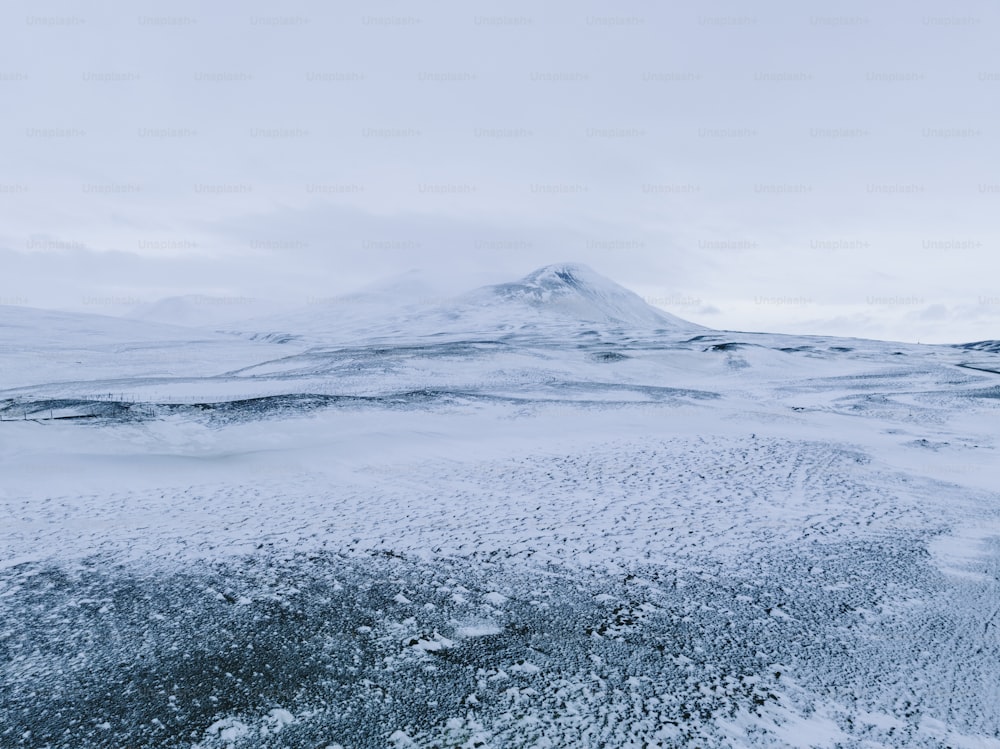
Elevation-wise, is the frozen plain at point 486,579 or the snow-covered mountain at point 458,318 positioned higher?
the snow-covered mountain at point 458,318

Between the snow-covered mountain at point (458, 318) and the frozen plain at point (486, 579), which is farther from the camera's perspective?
the snow-covered mountain at point (458, 318)

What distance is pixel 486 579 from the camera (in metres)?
11.5

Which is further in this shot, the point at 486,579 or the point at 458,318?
the point at 458,318

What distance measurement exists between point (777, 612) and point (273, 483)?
13.9 metres

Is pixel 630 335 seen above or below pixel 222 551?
above

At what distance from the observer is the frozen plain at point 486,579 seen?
7.55 m

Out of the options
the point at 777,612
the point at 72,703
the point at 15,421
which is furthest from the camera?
the point at 15,421

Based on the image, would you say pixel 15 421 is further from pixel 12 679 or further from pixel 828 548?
pixel 828 548

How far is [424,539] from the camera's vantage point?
44.3ft

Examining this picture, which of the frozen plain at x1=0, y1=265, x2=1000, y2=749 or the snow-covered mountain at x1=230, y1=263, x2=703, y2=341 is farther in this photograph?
the snow-covered mountain at x1=230, y1=263, x2=703, y2=341

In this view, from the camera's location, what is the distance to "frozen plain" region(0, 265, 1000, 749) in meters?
7.55

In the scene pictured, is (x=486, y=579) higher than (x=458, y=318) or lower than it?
lower

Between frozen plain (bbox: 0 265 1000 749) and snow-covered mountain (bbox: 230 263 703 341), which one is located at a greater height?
snow-covered mountain (bbox: 230 263 703 341)

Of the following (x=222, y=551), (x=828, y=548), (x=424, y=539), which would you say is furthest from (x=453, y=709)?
(x=828, y=548)
